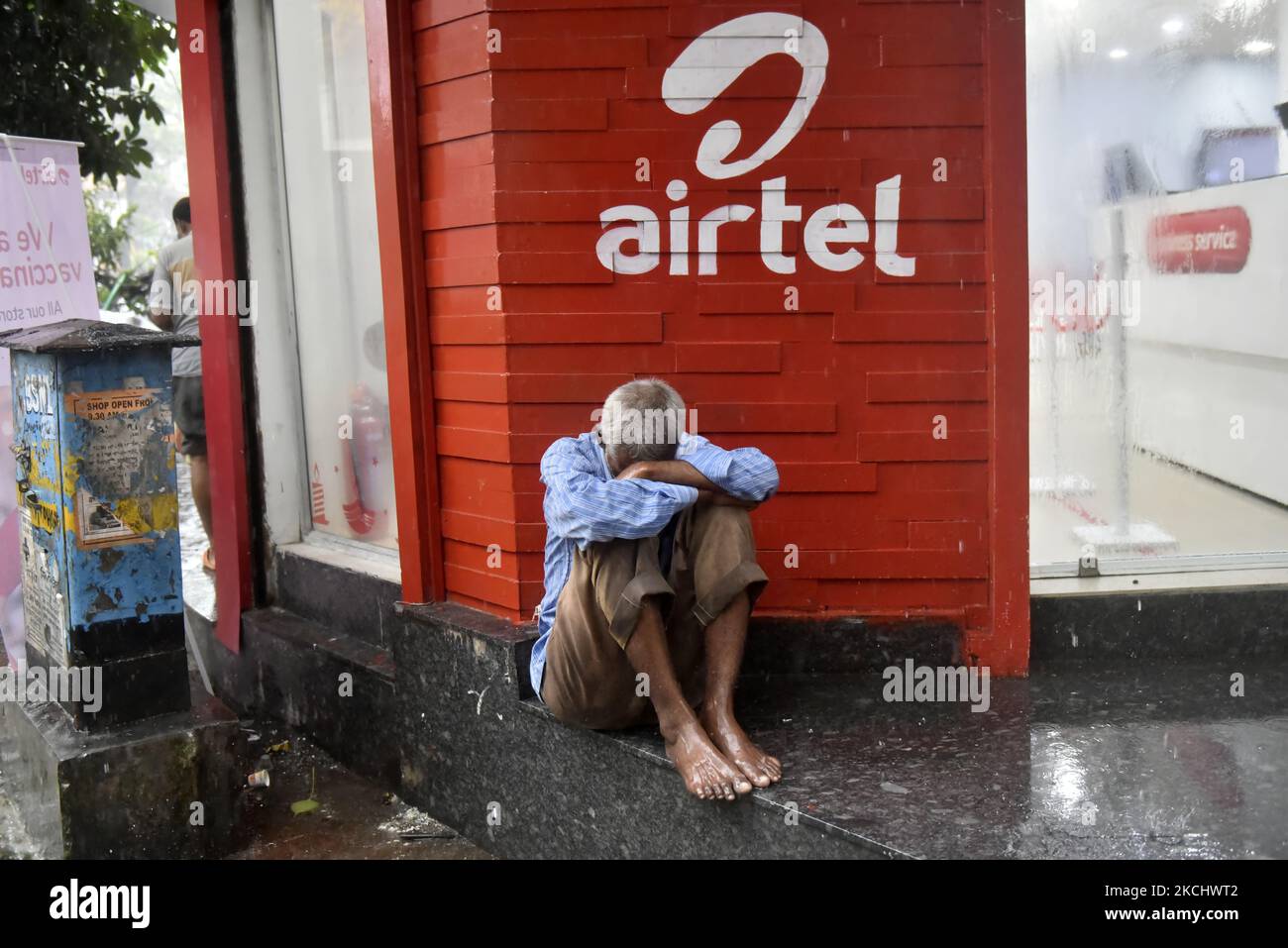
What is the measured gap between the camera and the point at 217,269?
5648 mm

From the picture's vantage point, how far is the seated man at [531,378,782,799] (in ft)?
11.0

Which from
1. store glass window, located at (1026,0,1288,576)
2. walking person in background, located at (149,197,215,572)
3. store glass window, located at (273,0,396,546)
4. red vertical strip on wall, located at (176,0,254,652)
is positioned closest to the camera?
store glass window, located at (1026,0,1288,576)

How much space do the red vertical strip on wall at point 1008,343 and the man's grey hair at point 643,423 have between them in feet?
3.87

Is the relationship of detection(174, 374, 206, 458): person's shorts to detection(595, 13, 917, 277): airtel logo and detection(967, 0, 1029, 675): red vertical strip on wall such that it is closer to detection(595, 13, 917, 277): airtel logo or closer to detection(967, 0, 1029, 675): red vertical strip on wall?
detection(595, 13, 917, 277): airtel logo

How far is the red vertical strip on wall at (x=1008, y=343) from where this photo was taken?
A: 397 cm

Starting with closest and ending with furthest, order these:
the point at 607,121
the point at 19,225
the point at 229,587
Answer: the point at 607,121, the point at 19,225, the point at 229,587

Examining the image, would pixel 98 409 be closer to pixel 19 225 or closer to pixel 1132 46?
pixel 19 225

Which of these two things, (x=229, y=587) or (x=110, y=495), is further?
(x=229, y=587)

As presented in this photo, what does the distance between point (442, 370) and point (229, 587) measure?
2.09 meters

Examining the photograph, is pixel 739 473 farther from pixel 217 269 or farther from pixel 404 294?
pixel 217 269

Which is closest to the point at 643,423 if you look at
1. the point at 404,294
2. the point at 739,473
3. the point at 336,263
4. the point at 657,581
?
the point at 739,473

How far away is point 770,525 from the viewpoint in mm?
4195

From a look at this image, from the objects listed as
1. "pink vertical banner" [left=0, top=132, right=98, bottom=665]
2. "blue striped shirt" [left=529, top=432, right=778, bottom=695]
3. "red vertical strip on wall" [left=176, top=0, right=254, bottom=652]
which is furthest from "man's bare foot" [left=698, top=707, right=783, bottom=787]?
"pink vertical banner" [left=0, top=132, right=98, bottom=665]
